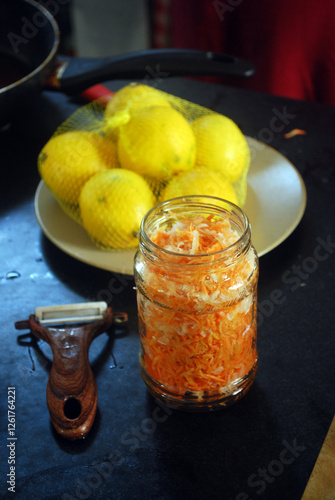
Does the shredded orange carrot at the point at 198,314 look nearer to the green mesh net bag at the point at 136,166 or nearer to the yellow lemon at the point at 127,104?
the green mesh net bag at the point at 136,166

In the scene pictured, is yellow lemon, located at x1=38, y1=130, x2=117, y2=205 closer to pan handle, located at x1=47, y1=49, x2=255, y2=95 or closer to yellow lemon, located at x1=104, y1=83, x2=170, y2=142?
yellow lemon, located at x1=104, y1=83, x2=170, y2=142

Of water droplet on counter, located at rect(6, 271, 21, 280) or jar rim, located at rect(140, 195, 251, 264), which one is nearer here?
jar rim, located at rect(140, 195, 251, 264)

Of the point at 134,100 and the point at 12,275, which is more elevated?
the point at 134,100

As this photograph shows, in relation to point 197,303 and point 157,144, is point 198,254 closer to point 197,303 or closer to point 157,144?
point 197,303

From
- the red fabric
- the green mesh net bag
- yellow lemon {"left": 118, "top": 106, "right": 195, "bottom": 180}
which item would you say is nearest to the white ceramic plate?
the green mesh net bag

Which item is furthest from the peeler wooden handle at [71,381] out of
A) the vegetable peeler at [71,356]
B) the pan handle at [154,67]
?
the pan handle at [154,67]

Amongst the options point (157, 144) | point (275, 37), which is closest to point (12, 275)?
point (157, 144)
